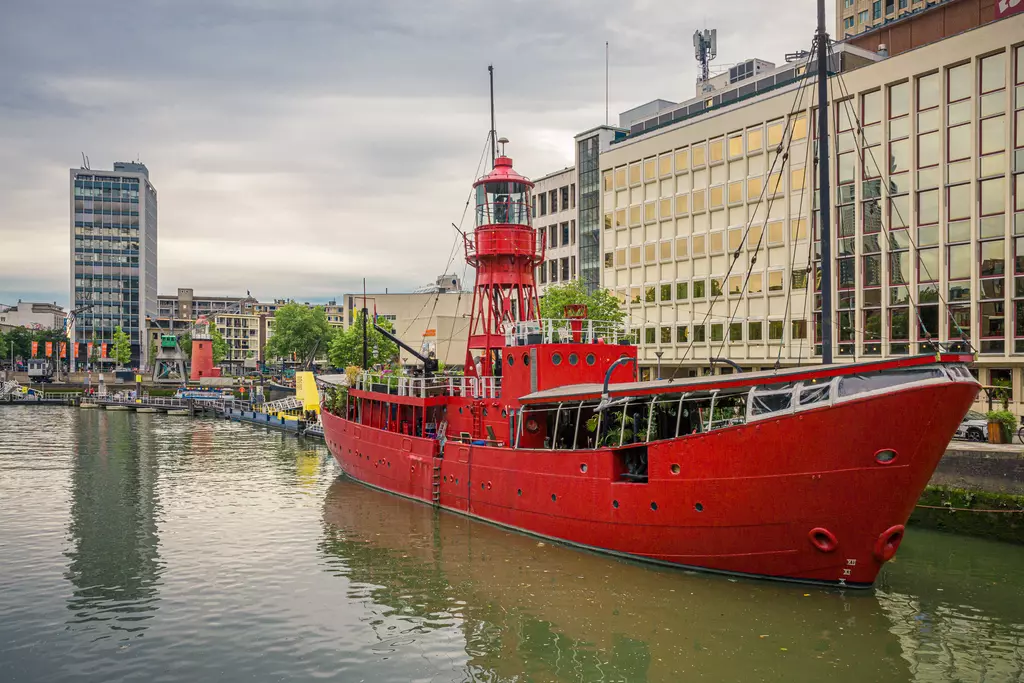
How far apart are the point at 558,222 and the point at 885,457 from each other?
54563 millimetres

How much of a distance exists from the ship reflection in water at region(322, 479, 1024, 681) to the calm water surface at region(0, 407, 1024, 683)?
56mm

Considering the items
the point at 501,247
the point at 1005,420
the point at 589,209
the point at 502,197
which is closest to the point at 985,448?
the point at 1005,420

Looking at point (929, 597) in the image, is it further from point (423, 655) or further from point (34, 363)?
point (34, 363)

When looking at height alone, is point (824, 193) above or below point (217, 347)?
above

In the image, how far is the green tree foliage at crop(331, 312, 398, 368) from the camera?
84.8 metres

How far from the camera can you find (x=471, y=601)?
20562mm

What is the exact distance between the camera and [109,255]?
159250mm

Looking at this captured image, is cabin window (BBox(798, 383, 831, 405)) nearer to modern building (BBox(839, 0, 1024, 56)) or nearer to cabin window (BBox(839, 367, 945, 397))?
cabin window (BBox(839, 367, 945, 397))

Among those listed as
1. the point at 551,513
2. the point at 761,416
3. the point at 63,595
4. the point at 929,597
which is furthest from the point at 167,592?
the point at 929,597

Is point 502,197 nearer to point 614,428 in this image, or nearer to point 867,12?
point 614,428

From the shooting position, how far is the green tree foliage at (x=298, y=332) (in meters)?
132

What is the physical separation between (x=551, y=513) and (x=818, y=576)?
8.11m

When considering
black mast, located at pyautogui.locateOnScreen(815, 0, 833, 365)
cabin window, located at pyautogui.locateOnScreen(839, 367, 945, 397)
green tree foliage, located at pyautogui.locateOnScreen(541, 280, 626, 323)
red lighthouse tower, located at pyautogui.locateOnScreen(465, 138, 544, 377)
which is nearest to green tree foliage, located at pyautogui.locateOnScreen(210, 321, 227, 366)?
green tree foliage, located at pyautogui.locateOnScreen(541, 280, 626, 323)

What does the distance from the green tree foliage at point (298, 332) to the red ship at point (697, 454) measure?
103081 mm
